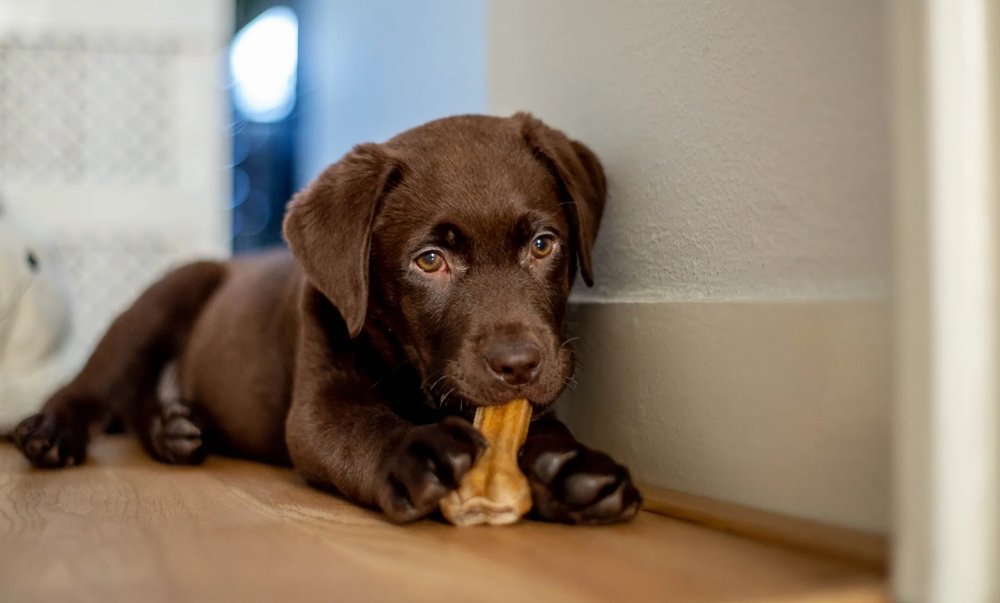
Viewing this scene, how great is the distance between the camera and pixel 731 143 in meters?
1.95

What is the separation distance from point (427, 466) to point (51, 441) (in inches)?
60.2

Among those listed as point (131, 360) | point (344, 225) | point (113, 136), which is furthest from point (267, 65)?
point (344, 225)

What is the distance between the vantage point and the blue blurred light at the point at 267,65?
645 centimetres

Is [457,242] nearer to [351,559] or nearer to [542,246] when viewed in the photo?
[542,246]

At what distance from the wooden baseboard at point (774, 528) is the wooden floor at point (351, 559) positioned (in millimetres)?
32

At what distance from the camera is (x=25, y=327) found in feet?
11.8

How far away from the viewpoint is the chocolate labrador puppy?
1.78 metres

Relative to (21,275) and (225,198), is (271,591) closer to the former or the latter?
(21,275)

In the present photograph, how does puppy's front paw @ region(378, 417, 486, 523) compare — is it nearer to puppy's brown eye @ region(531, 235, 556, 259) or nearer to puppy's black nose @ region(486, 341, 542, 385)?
puppy's black nose @ region(486, 341, 542, 385)

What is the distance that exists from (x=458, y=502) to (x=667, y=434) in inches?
20.1

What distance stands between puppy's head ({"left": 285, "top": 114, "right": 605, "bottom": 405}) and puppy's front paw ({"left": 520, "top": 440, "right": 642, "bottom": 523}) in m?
0.21

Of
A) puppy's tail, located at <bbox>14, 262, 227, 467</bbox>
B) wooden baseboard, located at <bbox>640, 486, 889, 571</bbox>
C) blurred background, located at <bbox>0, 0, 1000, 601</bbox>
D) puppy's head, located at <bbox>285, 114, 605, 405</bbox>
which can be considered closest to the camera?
blurred background, located at <bbox>0, 0, 1000, 601</bbox>

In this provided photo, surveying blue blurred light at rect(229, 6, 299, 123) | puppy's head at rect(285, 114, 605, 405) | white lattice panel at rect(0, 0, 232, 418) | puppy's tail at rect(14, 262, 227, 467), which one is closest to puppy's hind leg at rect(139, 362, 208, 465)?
puppy's tail at rect(14, 262, 227, 467)

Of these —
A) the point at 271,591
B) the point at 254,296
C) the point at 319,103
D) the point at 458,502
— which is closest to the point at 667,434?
the point at 458,502
